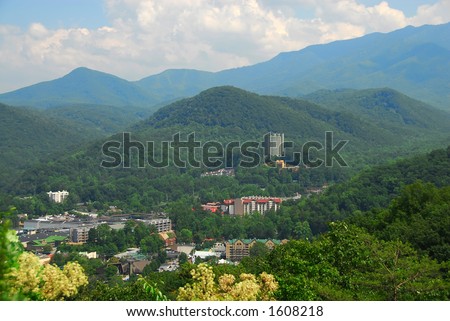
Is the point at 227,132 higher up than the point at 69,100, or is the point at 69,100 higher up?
the point at 69,100

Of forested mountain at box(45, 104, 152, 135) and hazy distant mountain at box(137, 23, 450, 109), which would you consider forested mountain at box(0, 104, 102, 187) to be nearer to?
forested mountain at box(45, 104, 152, 135)

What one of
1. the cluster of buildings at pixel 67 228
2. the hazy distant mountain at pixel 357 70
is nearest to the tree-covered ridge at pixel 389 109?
the hazy distant mountain at pixel 357 70

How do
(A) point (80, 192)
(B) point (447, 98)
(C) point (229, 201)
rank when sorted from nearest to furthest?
1. (C) point (229, 201)
2. (A) point (80, 192)
3. (B) point (447, 98)

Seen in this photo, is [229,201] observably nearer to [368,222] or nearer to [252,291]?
[368,222]

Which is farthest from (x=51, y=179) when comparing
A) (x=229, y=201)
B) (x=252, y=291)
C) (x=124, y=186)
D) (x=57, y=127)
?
(x=252, y=291)

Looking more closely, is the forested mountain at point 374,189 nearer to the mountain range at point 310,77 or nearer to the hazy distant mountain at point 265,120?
the hazy distant mountain at point 265,120

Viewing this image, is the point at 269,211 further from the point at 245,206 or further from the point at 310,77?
the point at 310,77
